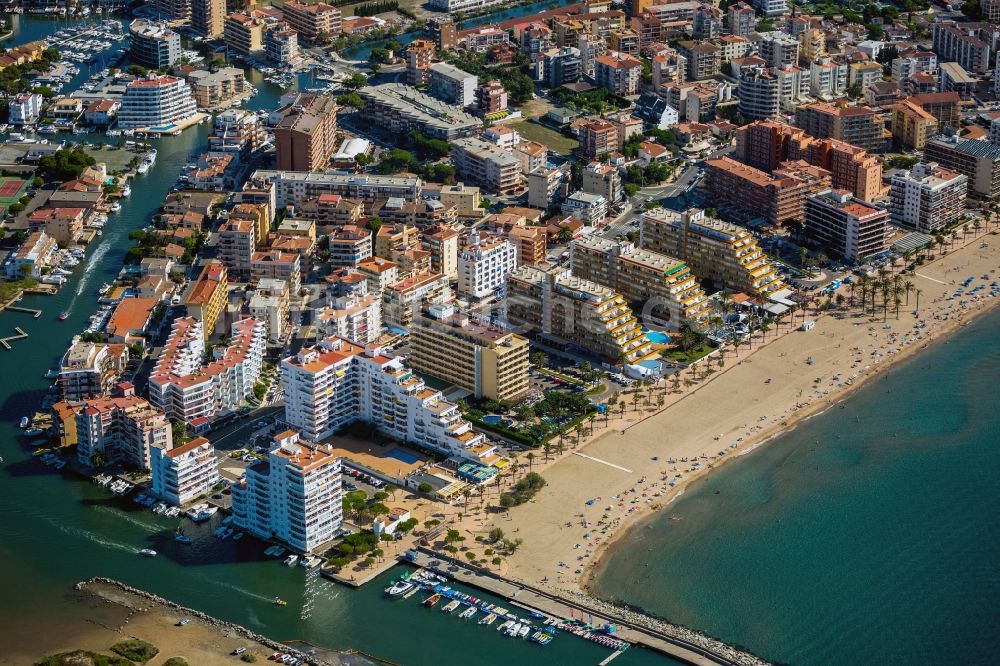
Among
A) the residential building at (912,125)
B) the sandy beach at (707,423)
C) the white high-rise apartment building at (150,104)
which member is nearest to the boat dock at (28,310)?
the white high-rise apartment building at (150,104)

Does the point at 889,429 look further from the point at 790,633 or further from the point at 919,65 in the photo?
the point at 919,65

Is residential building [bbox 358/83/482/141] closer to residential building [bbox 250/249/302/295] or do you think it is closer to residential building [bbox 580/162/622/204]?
residential building [bbox 580/162/622/204]

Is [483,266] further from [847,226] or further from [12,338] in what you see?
[12,338]

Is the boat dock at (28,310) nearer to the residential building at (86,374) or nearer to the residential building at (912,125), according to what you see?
the residential building at (86,374)

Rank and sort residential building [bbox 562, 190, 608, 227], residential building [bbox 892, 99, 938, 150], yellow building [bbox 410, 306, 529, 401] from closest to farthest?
yellow building [bbox 410, 306, 529, 401] → residential building [bbox 562, 190, 608, 227] → residential building [bbox 892, 99, 938, 150]

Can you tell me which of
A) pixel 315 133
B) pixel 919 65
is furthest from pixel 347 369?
pixel 919 65

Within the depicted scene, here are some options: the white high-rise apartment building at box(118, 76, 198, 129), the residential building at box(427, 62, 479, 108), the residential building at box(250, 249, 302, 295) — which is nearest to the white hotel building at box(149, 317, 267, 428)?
the residential building at box(250, 249, 302, 295)
